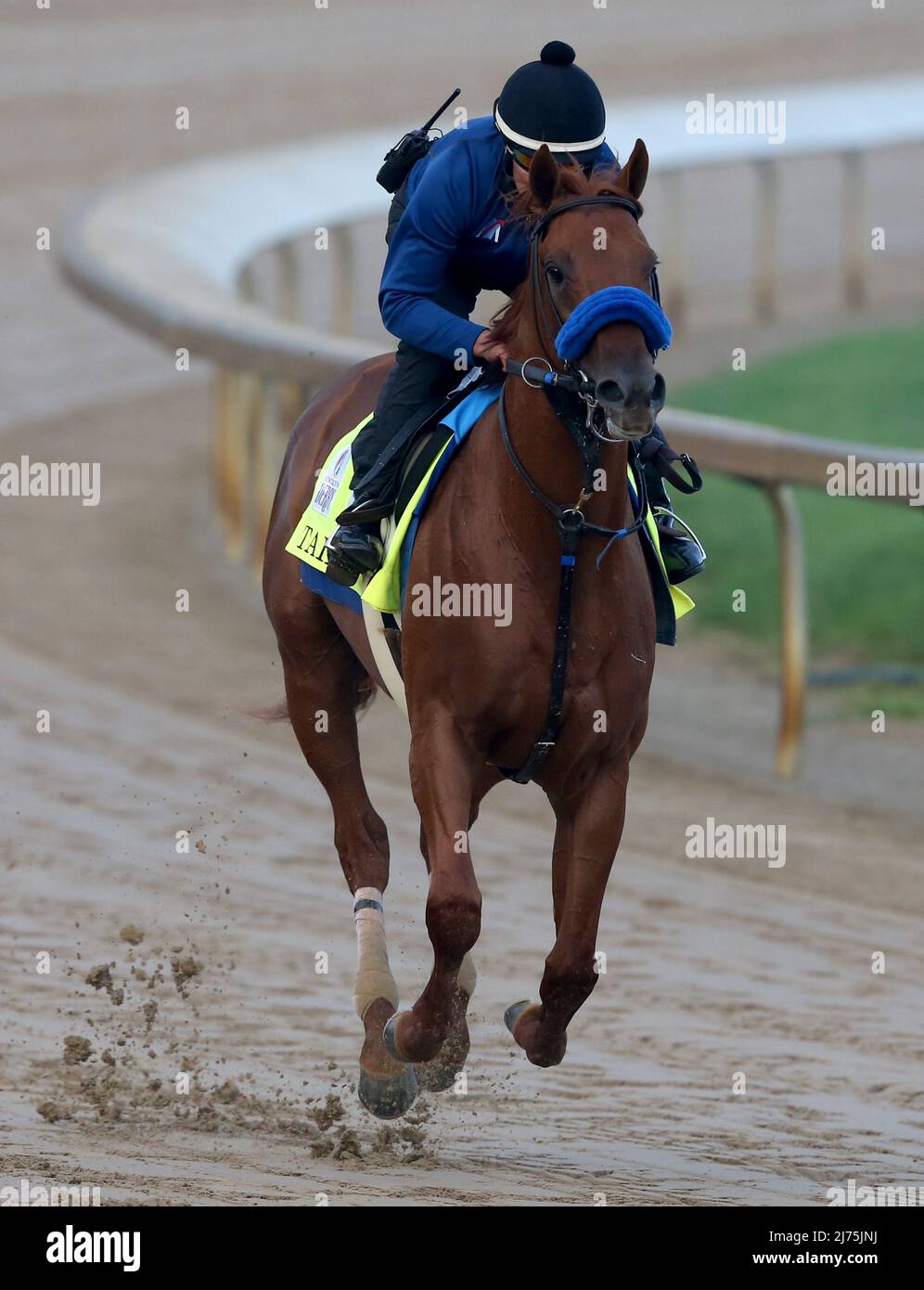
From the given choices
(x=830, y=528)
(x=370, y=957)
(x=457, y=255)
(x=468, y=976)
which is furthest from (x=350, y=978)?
(x=830, y=528)

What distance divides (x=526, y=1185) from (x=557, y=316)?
71.9 inches

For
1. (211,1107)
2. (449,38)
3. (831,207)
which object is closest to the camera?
(211,1107)

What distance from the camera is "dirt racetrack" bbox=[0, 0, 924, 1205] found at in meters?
5.27

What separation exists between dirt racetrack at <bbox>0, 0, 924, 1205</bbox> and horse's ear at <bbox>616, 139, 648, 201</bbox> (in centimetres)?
205

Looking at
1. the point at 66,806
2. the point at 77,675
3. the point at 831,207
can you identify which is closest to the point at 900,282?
the point at 831,207

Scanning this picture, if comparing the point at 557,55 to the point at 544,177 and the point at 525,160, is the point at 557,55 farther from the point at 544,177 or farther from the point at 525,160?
the point at 544,177

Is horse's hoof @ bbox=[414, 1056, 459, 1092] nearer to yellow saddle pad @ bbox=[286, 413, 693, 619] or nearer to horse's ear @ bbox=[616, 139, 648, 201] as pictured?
yellow saddle pad @ bbox=[286, 413, 693, 619]

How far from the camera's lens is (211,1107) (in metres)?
5.61

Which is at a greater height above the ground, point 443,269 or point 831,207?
point 831,207

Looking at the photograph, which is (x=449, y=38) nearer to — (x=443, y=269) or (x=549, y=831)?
(x=549, y=831)

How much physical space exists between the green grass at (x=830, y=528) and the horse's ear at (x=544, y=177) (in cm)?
376

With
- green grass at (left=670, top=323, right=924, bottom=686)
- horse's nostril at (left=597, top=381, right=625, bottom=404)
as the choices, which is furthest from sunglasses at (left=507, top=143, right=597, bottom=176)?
green grass at (left=670, top=323, right=924, bottom=686)

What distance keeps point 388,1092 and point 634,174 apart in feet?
7.20

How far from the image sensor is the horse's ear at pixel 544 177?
4.57m
